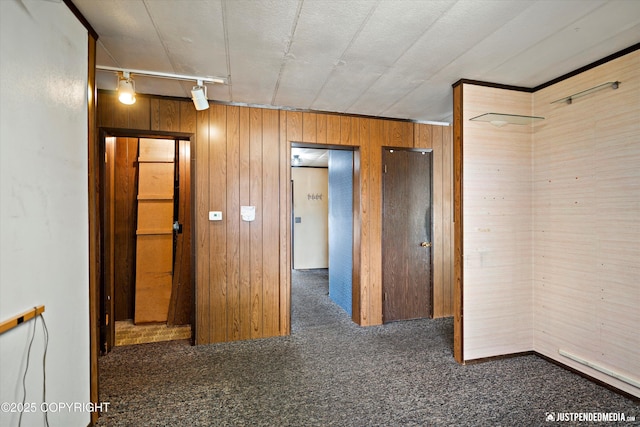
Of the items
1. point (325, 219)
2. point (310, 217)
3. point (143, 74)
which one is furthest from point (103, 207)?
point (325, 219)

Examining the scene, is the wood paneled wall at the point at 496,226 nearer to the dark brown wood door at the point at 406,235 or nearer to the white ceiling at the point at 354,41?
the white ceiling at the point at 354,41

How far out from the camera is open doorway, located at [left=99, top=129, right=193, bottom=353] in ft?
11.9

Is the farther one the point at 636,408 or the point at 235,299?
the point at 235,299

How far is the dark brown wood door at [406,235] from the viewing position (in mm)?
3730

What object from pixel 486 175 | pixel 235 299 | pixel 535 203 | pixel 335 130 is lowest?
pixel 235 299

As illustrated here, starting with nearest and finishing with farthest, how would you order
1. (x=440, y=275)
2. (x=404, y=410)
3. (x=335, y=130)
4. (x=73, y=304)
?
(x=73, y=304)
(x=404, y=410)
(x=335, y=130)
(x=440, y=275)

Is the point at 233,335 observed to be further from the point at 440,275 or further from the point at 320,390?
the point at 440,275

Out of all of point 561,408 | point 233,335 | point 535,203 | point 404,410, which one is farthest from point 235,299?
point 535,203

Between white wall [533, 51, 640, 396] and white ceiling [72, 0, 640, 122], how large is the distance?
1.18ft

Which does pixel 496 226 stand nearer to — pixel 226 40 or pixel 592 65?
pixel 592 65

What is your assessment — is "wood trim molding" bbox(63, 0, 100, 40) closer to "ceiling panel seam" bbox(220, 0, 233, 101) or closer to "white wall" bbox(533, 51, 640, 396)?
"ceiling panel seam" bbox(220, 0, 233, 101)

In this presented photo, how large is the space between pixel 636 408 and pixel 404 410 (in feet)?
5.14

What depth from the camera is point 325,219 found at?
23.8 feet

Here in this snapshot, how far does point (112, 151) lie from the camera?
3.57 m
